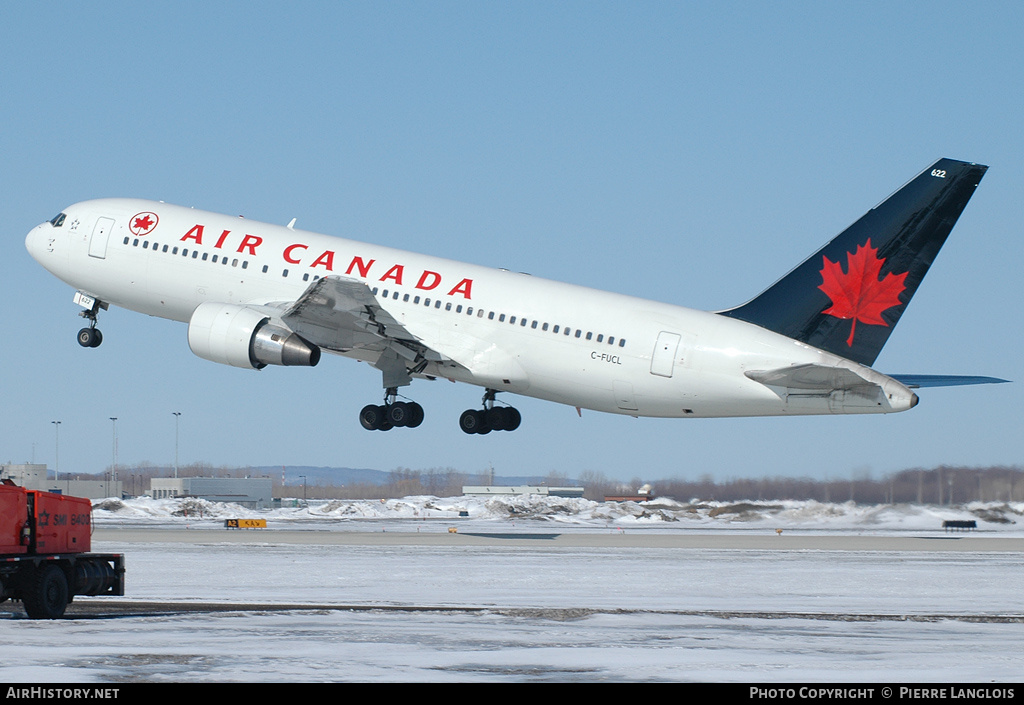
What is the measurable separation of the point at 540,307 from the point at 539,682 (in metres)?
25.2

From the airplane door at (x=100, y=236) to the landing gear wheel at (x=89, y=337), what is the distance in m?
4.28

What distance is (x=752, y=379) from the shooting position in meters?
37.5

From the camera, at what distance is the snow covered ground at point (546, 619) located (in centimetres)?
1727

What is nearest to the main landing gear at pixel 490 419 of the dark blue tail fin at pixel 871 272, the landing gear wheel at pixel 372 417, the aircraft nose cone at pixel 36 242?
the landing gear wheel at pixel 372 417

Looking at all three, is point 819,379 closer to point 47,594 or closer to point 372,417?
point 372,417

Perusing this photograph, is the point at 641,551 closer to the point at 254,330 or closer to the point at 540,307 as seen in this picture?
the point at 540,307

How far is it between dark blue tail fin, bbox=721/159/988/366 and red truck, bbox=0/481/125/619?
2151 centimetres

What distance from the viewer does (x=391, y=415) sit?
4381cm

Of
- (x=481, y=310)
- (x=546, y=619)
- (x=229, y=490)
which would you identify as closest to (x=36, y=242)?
(x=481, y=310)

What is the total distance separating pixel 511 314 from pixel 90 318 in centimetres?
1892

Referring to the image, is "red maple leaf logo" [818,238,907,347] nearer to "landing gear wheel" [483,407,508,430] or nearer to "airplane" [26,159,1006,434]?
"airplane" [26,159,1006,434]

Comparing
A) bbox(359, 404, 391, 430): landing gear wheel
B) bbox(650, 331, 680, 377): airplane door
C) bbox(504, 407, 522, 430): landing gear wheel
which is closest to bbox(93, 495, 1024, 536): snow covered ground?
bbox(504, 407, 522, 430): landing gear wheel

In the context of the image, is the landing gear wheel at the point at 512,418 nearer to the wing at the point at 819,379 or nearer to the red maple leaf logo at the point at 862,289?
the wing at the point at 819,379

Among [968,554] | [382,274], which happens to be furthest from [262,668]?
[968,554]
